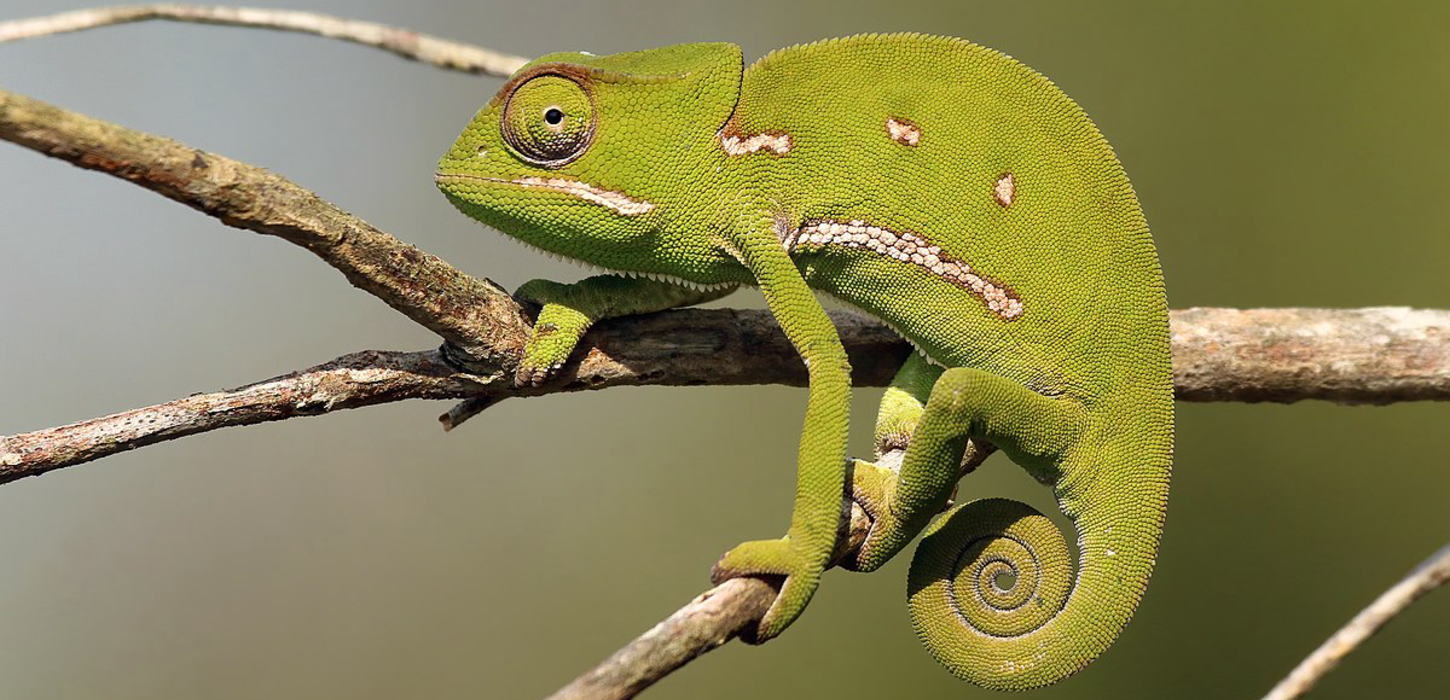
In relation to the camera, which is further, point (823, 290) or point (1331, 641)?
point (823, 290)

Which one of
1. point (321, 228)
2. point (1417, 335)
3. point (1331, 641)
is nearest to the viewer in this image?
point (1331, 641)

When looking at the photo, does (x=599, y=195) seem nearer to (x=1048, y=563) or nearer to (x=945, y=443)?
(x=945, y=443)

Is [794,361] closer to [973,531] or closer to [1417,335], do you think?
[973,531]

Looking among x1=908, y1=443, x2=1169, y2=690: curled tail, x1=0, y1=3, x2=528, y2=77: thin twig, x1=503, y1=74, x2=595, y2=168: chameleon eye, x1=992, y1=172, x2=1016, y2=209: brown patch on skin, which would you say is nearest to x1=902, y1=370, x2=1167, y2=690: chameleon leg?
x1=908, y1=443, x2=1169, y2=690: curled tail

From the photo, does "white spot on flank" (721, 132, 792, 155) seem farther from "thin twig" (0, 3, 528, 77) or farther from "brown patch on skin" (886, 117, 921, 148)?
"thin twig" (0, 3, 528, 77)

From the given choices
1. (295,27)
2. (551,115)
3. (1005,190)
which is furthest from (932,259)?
(295,27)

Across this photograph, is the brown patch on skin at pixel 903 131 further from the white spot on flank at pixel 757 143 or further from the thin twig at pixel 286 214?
the thin twig at pixel 286 214

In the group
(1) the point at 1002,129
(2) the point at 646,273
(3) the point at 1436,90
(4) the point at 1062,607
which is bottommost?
(4) the point at 1062,607

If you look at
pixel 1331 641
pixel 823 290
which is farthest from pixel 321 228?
pixel 1331 641
